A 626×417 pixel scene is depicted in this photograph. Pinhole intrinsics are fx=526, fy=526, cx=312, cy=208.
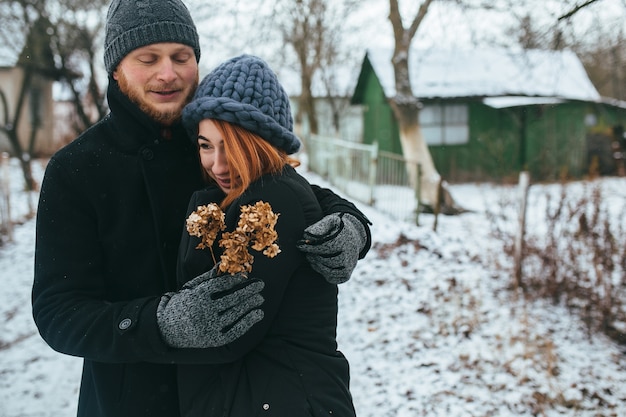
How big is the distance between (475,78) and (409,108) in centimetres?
917

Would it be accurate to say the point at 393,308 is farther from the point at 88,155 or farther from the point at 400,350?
the point at 88,155

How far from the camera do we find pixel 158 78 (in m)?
1.75

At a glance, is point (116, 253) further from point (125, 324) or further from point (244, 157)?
point (244, 157)

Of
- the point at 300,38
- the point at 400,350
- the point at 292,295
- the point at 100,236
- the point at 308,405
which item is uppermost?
the point at 300,38

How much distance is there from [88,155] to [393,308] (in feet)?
16.7

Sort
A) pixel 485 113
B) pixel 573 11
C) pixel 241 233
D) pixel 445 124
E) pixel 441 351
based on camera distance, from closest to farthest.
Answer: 1. pixel 241 233
2. pixel 441 351
3. pixel 573 11
4. pixel 485 113
5. pixel 445 124

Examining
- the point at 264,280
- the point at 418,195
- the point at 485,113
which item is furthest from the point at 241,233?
the point at 485,113

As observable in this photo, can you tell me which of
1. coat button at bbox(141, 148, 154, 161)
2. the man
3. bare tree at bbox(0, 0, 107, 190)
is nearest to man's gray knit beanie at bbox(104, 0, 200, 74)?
the man

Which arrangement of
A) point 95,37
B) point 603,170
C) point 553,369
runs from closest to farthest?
point 553,369 < point 95,37 < point 603,170

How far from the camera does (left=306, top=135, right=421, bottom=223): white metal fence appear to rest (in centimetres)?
1029

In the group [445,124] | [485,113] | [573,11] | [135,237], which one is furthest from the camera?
[445,124]

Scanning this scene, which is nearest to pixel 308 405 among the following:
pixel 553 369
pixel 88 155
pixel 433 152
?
pixel 88 155

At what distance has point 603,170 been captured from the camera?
17.7 metres

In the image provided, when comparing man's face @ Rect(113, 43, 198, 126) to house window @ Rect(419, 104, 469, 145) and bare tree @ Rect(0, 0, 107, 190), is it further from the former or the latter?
house window @ Rect(419, 104, 469, 145)
